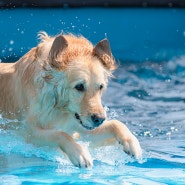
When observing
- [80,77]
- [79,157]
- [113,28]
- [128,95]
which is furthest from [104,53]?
[113,28]

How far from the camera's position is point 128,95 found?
30.3 ft

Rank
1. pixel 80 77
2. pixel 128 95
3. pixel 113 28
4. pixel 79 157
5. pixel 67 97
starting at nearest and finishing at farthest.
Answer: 1. pixel 79 157
2. pixel 80 77
3. pixel 67 97
4. pixel 128 95
5. pixel 113 28

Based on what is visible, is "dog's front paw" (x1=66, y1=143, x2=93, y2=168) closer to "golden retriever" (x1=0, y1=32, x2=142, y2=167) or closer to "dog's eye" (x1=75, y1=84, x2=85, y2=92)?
"golden retriever" (x1=0, y1=32, x2=142, y2=167)

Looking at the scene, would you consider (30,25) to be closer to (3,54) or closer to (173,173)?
(3,54)

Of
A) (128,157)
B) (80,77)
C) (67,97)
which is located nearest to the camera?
(80,77)

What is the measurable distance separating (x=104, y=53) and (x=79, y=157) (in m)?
1.06

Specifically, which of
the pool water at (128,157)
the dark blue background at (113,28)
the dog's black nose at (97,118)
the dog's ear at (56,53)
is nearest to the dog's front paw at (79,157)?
the pool water at (128,157)

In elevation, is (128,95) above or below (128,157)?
above

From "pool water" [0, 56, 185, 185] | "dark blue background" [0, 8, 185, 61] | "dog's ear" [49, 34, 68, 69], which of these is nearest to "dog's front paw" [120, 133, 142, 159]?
"pool water" [0, 56, 185, 185]

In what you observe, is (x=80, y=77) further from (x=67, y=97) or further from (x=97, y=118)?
(x=97, y=118)

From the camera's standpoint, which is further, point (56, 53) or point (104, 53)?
point (104, 53)

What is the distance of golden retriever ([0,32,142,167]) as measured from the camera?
210 inches

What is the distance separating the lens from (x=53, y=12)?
12.0m

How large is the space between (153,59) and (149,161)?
543cm
